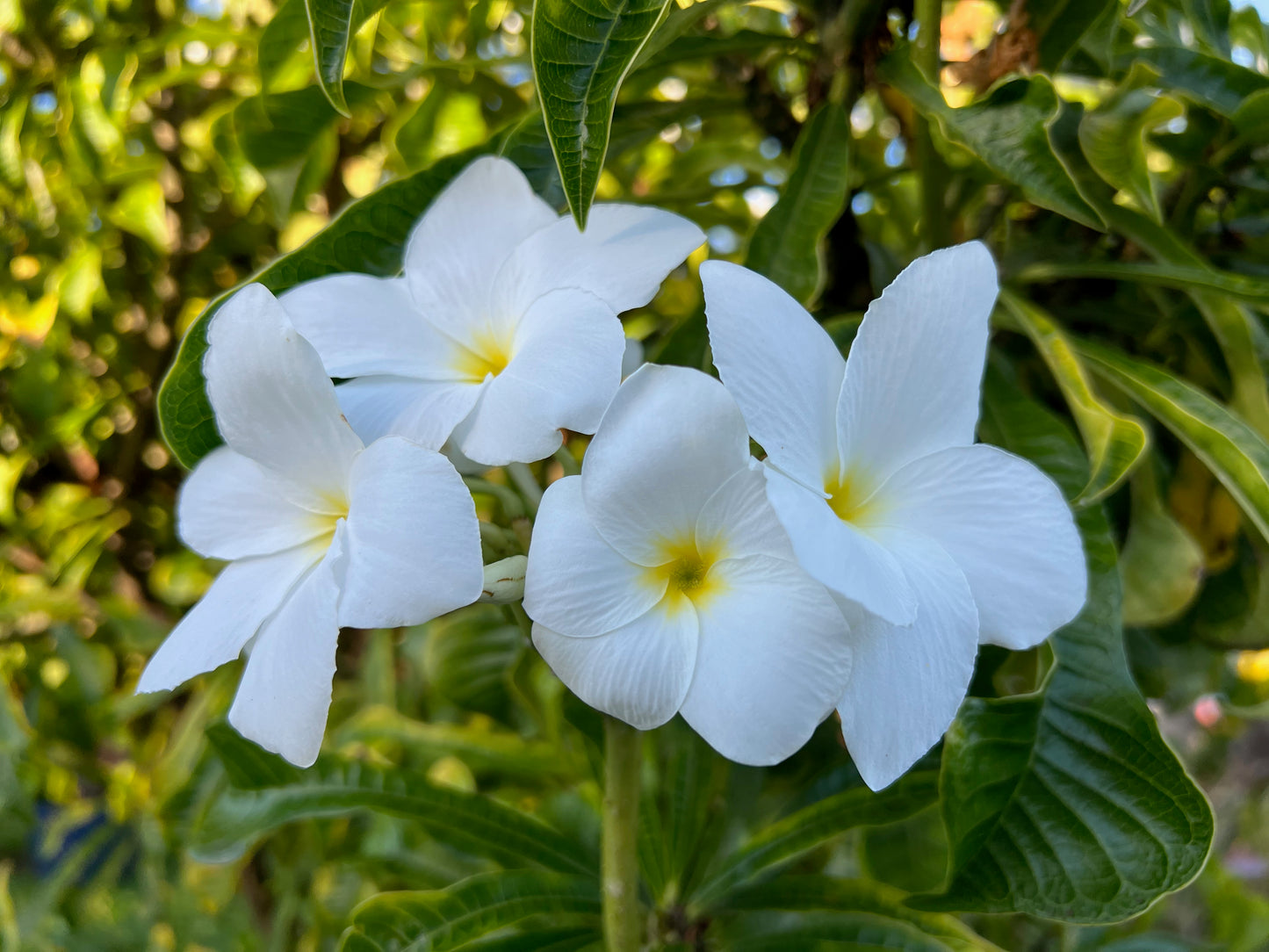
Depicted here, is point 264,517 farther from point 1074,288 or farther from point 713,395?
point 1074,288

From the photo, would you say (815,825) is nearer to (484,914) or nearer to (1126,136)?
(484,914)

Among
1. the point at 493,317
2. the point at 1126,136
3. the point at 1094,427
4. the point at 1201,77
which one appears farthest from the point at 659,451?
the point at 1201,77

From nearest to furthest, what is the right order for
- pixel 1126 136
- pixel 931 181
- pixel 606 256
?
pixel 606 256 < pixel 1126 136 < pixel 931 181

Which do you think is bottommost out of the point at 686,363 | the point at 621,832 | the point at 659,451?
the point at 621,832

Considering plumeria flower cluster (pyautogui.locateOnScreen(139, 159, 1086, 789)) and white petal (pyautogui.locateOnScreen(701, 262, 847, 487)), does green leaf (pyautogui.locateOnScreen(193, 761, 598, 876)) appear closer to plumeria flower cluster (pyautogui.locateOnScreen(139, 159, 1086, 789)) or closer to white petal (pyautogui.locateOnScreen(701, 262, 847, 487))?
plumeria flower cluster (pyautogui.locateOnScreen(139, 159, 1086, 789))

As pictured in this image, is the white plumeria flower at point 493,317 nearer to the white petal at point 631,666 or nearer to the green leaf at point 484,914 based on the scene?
the white petal at point 631,666

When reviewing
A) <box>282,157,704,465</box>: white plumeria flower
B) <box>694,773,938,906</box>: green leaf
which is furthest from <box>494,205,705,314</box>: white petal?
<box>694,773,938,906</box>: green leaf
